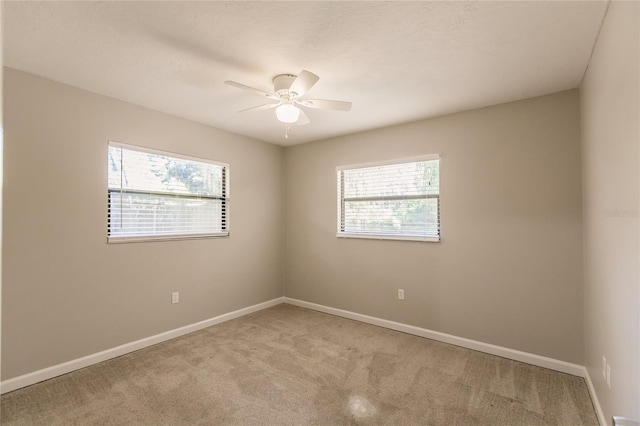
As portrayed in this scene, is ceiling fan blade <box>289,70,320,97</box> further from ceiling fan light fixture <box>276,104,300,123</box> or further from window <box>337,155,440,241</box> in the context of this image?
window <box>337,155,440,241</box>

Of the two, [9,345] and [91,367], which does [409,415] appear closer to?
[91,367]

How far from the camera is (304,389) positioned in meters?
2.67

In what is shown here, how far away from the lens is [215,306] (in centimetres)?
411

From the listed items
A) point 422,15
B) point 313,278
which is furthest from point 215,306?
point 422,15

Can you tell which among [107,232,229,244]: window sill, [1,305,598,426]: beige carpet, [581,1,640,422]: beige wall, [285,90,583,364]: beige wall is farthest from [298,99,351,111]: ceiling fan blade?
[1,305,598,426]: beige carpet

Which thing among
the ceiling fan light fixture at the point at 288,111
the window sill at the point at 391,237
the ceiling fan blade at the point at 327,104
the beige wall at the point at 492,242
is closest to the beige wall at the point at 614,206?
the beige wall at the point at 492,242

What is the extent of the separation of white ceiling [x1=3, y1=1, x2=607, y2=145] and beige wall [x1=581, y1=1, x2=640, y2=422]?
0.30 meters

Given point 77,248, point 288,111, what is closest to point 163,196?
point 77,248

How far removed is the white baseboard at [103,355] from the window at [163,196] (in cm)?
99

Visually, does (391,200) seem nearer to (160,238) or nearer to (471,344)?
(471,344)

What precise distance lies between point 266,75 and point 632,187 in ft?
7.82

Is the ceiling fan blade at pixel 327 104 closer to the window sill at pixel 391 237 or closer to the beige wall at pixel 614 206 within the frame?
the beige wall at pixel 614 206

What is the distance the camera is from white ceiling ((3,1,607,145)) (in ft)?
6.55

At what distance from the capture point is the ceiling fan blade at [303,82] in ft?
7.53
